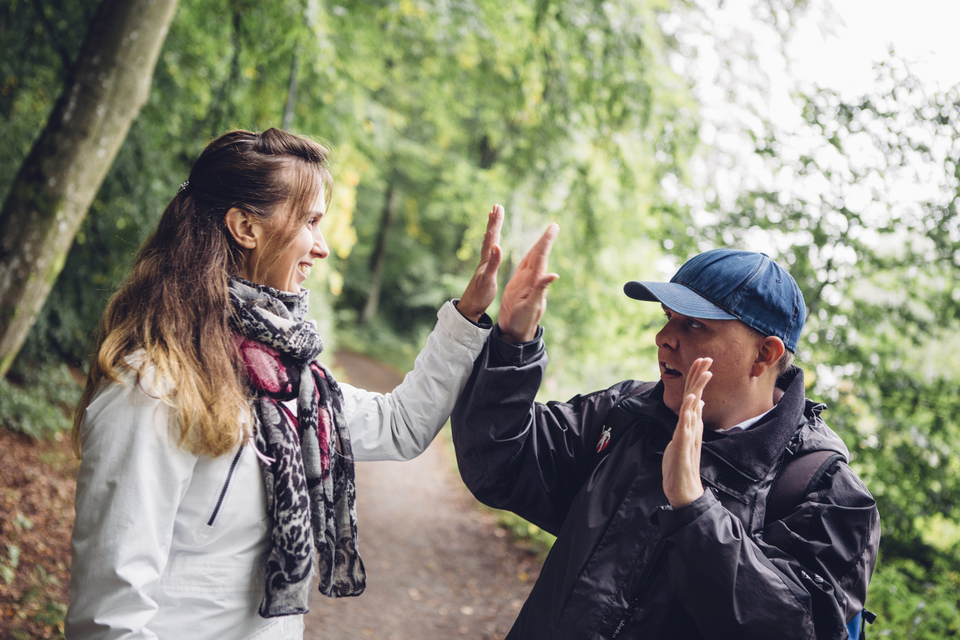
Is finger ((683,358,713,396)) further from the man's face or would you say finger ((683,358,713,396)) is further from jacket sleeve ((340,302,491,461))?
jacket sleeve ((340,302,491,461))

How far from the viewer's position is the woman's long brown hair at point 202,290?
1.46 meters

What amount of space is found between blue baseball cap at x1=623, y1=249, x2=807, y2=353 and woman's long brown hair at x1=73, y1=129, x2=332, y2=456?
1094mm

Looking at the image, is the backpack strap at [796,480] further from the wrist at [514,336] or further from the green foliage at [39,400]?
the green foliage at [39,400]

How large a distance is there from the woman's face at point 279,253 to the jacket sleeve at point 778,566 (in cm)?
119

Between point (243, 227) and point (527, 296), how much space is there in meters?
0.83

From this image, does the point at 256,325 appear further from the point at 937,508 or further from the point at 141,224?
the point at 141,224

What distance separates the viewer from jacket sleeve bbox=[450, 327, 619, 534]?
1.86 meters

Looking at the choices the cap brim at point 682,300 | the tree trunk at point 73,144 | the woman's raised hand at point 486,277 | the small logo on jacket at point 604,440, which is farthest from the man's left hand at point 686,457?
the tree trunk at point 73,144

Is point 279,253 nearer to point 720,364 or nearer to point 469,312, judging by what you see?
point 469,312

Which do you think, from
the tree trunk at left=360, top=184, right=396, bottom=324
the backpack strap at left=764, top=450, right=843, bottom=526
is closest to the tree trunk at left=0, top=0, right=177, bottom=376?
the backpack strap at left=764, top=450, right=843, bottom=526

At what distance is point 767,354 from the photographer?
5.70 feet

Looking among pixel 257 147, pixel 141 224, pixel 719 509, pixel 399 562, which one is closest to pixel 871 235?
pixel 719 509

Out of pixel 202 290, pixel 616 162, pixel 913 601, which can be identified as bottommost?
pixel 913 601

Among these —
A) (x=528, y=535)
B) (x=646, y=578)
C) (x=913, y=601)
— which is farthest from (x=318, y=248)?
(x=528, y=535)
